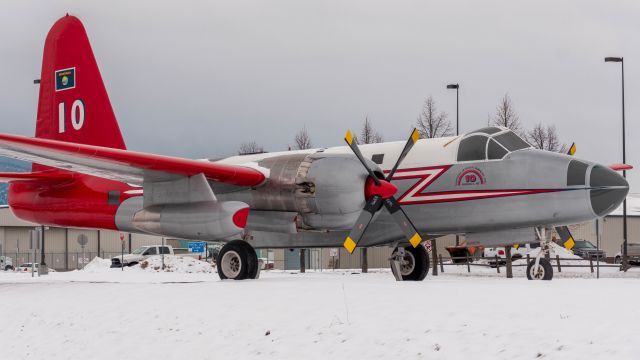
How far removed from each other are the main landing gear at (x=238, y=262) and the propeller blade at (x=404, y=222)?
12.2 ft

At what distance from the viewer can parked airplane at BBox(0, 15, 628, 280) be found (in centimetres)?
1911

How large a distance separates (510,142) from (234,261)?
777 cm

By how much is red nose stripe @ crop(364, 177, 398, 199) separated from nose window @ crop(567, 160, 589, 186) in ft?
13.8

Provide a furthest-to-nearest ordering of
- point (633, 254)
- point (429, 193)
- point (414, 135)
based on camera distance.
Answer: point (633, 254)
point (429, 193)
point (414, 135)

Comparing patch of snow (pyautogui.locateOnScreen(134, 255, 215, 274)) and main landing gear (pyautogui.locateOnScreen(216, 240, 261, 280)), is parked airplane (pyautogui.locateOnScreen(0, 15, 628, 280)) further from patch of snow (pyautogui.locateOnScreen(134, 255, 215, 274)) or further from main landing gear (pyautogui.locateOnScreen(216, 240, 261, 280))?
patch of snow (pyautogui.locateOnScreen(134, 255, 215, 274))

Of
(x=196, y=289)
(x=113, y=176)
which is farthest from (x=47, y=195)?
(x=196, y=289)

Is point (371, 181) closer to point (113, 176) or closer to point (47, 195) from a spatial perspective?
point (113, 176)

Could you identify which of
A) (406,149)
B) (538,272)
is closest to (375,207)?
(406,149)

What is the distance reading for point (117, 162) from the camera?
62.0 feet

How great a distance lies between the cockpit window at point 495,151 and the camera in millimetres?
20203

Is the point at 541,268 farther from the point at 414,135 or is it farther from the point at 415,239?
the point at 414,135

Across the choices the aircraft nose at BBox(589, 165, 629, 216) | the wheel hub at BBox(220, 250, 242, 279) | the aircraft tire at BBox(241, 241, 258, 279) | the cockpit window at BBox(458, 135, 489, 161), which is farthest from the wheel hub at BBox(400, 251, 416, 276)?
the aircraft nose at BBox(589, 165, 629, 216)

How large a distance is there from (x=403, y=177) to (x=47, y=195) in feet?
36.6

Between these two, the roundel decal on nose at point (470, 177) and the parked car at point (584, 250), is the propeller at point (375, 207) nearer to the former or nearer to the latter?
the roundel decal on nose at point (470, 177)
